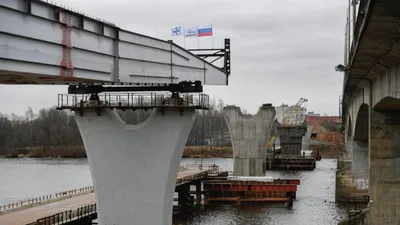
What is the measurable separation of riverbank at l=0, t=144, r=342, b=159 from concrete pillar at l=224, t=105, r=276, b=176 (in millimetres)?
63010

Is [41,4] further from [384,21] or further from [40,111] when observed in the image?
[40,111]

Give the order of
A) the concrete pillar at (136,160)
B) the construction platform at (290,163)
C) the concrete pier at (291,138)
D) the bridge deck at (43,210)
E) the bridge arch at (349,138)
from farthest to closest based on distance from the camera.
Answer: the concrete pier at (291,138), the construction platform at (290,163), the bridge arch at (349,138), the bridge deck at (43,210), the concrete pillar at (136,160)

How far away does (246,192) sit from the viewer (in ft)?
178

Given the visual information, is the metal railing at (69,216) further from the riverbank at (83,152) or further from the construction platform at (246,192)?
the riverbank at (83,152)

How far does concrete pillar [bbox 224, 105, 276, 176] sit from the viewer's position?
6406 centimetres

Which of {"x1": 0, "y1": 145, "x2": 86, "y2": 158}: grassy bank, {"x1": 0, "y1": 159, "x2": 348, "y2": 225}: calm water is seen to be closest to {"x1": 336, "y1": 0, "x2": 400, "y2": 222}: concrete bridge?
{"x1": 0, "y1": 159, "x2": 348, "y2": 225}: calm water

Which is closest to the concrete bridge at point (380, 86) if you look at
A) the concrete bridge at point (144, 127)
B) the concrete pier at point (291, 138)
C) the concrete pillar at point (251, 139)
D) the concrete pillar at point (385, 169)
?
the concrete pillar at point (385, 169)

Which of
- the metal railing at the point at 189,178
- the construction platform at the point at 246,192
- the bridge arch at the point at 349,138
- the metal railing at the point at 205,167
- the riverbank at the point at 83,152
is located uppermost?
the bridge arch at the point at 349,138

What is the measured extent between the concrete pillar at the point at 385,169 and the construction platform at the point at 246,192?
2546cm

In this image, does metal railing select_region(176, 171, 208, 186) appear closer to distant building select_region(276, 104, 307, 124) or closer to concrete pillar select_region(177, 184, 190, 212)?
concrete pillar select_region(177, 184, 190, 212)

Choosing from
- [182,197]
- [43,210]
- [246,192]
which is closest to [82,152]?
[246,192]

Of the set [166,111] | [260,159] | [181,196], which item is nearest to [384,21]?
[166,111]

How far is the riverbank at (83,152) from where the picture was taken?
12875 centimetres

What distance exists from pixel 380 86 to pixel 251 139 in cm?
4132
